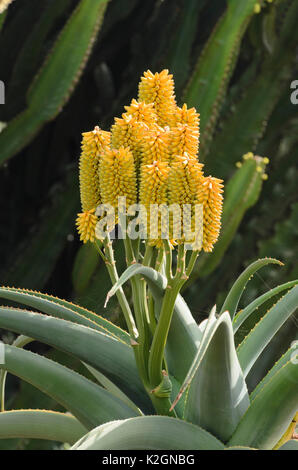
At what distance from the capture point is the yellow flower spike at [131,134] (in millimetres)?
452

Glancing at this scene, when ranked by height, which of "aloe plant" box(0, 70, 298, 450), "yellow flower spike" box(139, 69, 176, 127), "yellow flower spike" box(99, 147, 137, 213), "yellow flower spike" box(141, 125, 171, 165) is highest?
"yellow flower spike" box(139, 69, 176, 127)

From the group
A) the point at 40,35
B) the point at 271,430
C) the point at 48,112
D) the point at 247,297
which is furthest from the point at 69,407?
the point at 40,35

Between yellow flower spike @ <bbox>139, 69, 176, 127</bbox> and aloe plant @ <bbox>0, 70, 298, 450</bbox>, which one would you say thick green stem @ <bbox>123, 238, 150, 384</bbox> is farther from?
yellow flower spike @ <bbox>139, 69, 176, 127</bbox>

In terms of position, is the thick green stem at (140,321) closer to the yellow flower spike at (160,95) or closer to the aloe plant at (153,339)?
the aloe plant at (153,339)

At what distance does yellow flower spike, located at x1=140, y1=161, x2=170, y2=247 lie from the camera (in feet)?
1.40

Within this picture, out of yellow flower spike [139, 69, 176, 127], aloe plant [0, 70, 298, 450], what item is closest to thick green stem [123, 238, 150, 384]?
aloe plant [0, 70, 298, 450]

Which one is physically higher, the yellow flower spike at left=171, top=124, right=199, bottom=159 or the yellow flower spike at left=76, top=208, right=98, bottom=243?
the yellow flower spike at left=171, top=124, right=199, bottom=159

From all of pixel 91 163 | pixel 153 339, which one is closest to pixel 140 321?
pixel 153 339

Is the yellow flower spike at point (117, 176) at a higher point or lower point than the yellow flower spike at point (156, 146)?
lower

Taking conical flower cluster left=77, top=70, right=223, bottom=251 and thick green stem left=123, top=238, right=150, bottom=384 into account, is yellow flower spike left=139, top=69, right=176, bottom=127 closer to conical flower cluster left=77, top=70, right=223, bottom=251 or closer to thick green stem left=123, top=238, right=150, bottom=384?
conical flower cluster left=77, top=70, right=223, bottom=251

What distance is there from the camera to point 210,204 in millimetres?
421

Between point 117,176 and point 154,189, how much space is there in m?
0.03

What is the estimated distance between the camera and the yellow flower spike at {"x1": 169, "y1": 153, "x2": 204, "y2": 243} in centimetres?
42

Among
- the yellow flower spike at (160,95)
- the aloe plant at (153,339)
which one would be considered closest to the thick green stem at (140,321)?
the aloe plant at (153,339)
